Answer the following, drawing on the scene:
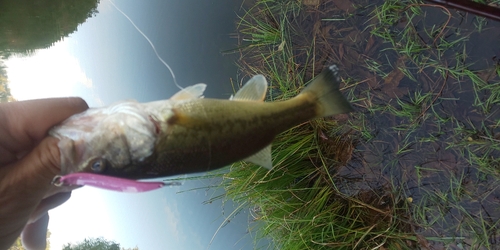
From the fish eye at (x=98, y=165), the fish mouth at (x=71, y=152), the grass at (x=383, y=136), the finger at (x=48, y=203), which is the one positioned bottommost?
the grass at (x=383, y=136)

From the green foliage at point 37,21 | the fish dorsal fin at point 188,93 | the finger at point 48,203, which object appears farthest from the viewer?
the green foliage at point 37,21

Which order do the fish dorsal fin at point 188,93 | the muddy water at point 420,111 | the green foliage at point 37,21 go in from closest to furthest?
the fish dorsal fin at point 188,93
the muddy water at point 420,111
the green foliage at point 37,21

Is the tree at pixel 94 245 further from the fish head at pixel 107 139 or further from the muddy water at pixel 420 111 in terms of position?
the fish head at pixel 107 139

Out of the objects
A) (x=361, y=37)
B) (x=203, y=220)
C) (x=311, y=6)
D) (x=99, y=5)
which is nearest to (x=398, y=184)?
(x=361, y=37)

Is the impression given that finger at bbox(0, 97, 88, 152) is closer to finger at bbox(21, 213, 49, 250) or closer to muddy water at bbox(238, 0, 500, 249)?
finger at bbox(21, 213, 49, 250)

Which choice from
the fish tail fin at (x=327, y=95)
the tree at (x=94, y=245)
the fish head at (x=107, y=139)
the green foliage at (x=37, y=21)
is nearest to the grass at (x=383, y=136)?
→ the fish tail fin at (x=327, y=95)

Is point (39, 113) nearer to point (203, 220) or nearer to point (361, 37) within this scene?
point (361, 37)

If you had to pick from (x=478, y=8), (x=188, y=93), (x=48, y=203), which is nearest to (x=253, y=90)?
(x=188, y=93)
